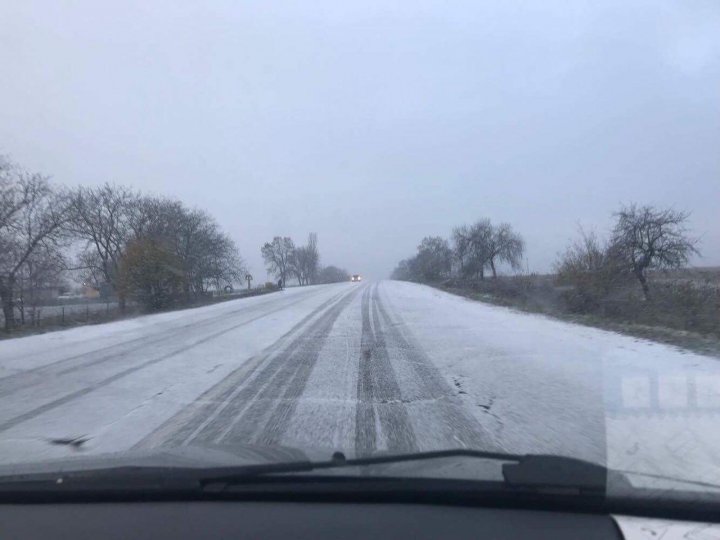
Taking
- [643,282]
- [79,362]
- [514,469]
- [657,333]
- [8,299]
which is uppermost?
[8,299]

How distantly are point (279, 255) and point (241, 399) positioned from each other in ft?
405

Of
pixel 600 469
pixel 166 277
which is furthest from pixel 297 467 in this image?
pixel 166 277

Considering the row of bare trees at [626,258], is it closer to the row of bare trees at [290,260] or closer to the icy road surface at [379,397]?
the icy road surface at [379,397]

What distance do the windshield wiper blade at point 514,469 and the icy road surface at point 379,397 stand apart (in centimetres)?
48

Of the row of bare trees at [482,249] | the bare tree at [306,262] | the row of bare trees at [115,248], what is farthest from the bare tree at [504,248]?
the bare tree at [306,262]

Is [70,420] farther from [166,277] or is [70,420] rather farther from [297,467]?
[166,277]

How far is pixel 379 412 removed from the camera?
7.88 m

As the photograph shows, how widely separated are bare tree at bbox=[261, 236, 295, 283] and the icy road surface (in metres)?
113

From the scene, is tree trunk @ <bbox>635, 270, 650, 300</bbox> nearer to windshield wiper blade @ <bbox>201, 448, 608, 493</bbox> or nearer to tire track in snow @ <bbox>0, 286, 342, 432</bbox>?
tire track in snow @ <bbox>0, 286, 342, 432</bbox>

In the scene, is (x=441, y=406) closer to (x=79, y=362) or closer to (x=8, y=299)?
(x=79, y=362)

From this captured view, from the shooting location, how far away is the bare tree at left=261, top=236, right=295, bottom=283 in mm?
129250

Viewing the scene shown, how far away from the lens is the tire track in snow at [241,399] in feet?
22.3

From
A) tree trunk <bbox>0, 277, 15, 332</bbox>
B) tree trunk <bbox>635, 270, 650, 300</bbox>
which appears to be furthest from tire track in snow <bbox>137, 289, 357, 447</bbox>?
tree trunk <bbox>0, 277, 15, 332</bbox>

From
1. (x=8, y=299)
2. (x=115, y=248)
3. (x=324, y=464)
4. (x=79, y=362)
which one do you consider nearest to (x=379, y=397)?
(x=324, y=464)
